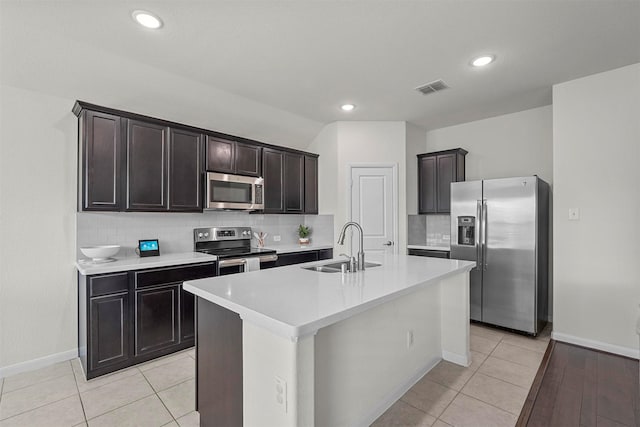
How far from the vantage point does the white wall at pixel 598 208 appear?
2.90 metres

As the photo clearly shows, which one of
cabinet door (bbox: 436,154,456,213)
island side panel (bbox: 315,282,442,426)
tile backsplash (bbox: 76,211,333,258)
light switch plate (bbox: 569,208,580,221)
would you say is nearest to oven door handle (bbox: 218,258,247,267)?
tile backsplash (bbox: 76,211,333,258)

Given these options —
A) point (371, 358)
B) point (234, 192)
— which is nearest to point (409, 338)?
point (371, 358)

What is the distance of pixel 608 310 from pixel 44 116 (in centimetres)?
557

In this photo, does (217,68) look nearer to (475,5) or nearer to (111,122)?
(111,122)

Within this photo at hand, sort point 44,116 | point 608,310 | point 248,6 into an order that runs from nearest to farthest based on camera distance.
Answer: point 248,6 → point 44,116 → point 608,310

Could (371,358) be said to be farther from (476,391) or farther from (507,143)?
(507,143)

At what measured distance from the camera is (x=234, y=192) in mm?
3844

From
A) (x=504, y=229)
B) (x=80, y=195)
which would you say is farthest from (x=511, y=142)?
(x=80, y=195)

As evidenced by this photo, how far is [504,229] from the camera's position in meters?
3.55

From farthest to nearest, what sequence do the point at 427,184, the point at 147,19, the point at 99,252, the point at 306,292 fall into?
1. the point at 427,184
2. the point at 99,252
3. the point at 147,19
4. the point at 306,292

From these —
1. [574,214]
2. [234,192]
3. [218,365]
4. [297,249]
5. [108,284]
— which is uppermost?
[234,192]

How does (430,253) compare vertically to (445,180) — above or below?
below

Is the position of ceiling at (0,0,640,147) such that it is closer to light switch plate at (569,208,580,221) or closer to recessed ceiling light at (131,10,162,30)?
recessed ceiling light at (131,10,162,30)

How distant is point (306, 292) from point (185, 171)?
2386 mm
